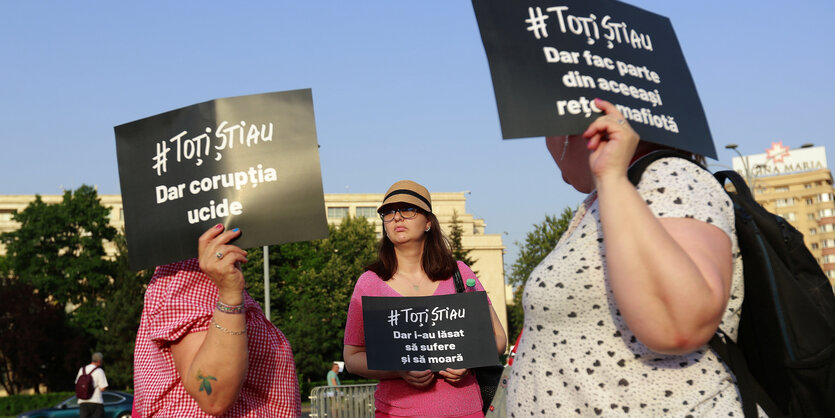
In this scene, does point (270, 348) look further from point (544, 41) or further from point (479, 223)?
point (479, 223)

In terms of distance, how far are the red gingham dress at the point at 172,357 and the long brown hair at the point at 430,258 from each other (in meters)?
1.97

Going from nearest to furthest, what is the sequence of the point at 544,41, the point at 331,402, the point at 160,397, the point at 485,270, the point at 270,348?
1. the point at 544,41
2. the point at 160,397
3. the point at 270,348
4. the point at 331,402
5. the point at 485,270

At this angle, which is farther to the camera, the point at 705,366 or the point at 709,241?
the point at 705,366

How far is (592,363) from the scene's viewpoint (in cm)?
208

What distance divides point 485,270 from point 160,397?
294ft

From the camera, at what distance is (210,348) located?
103 inches

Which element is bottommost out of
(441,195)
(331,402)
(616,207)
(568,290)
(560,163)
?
(331,402)

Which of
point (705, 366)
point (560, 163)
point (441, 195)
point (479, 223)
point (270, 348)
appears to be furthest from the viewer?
point (479, 223)

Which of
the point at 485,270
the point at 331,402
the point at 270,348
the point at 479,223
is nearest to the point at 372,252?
the point at 331,402

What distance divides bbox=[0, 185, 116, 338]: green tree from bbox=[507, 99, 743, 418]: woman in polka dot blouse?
5507 cm

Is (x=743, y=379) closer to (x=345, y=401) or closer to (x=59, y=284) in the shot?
(x=345, y=401)

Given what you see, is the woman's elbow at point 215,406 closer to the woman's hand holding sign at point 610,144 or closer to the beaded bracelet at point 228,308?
the beaded bracelet at point 228,308

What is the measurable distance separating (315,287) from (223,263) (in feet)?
151

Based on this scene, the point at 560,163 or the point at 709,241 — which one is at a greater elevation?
the point at 560,163
